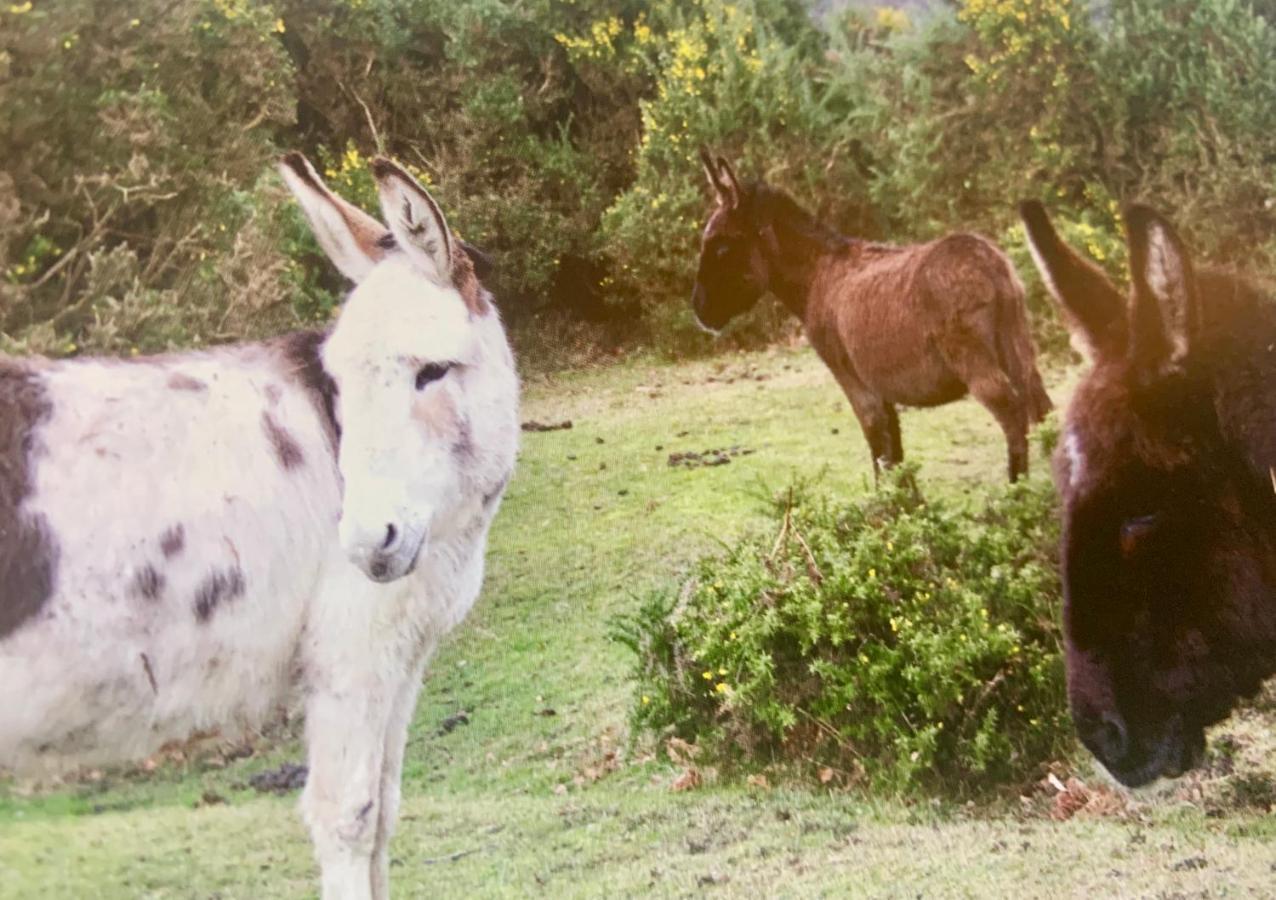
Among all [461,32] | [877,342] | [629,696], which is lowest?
[629,696]

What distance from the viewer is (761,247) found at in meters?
2.96

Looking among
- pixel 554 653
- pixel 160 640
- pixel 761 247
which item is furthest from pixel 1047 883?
pixel 160 640

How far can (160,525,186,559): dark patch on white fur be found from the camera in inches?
84.2

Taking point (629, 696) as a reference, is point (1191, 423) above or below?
above

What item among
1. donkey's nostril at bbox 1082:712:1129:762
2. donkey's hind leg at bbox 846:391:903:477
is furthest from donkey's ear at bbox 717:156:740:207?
donkey's nostril at bbox 1082:712:1129:762

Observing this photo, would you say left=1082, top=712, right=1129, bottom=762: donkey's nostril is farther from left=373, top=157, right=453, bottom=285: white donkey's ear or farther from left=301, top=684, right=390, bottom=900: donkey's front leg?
left=373, top=157, right=453, bottom=285: white donkey's ear

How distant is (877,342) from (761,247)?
38 cm

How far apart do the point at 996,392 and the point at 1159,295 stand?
542 millimetres

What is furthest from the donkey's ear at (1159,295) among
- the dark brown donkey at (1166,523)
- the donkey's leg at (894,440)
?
the donkey's leg at (894,440)

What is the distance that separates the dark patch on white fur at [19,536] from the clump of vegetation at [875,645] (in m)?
1.19

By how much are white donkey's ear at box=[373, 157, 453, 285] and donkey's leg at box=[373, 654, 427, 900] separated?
0.79 metres

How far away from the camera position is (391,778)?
226 centimetres

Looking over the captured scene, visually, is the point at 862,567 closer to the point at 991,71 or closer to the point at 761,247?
the point at 761,247

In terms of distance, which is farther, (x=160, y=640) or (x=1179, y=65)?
(x=1179, y=65)
